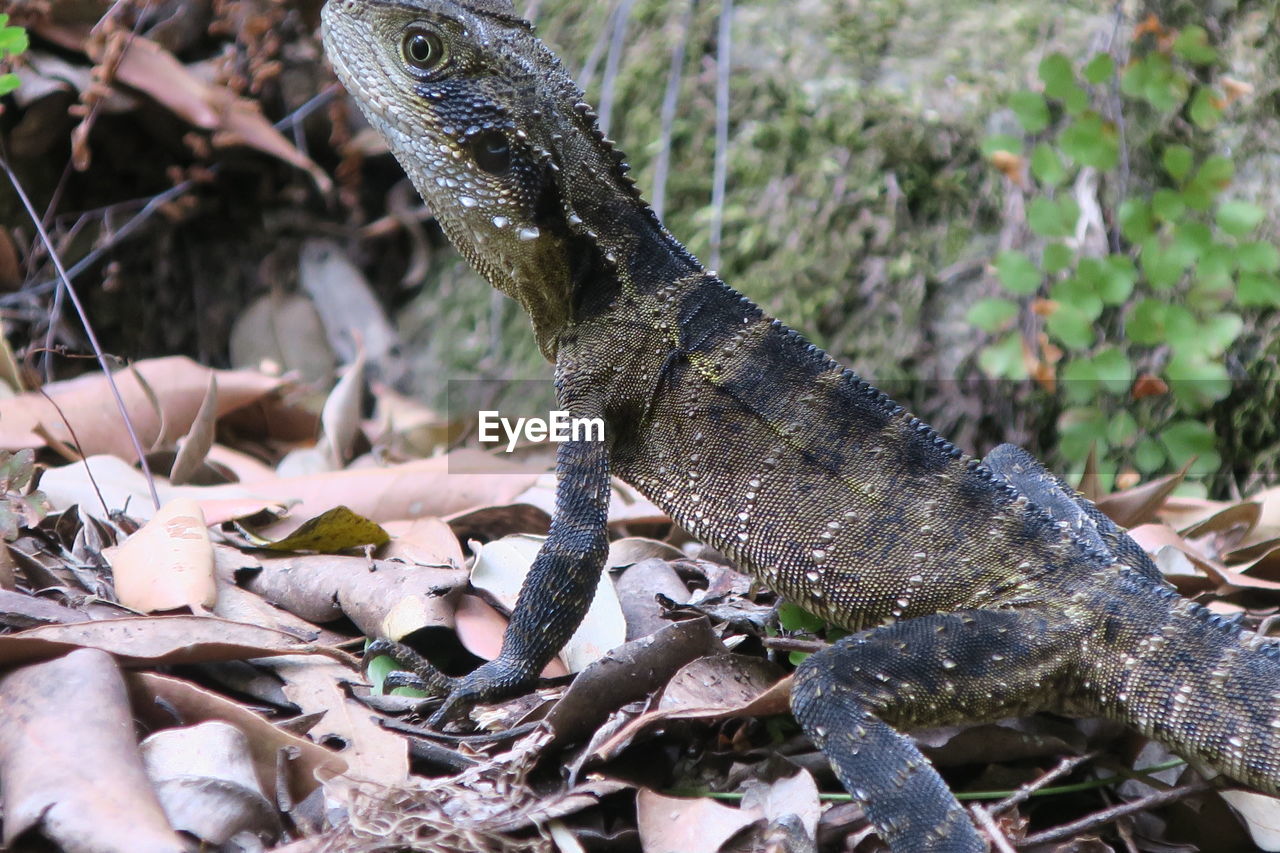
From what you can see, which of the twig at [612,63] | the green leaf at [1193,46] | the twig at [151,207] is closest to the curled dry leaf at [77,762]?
the twig at [151,207]

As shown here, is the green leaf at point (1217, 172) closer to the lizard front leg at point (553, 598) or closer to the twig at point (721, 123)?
the twig at point (721, 123)

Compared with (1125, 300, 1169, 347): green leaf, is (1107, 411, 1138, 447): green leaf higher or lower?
lower

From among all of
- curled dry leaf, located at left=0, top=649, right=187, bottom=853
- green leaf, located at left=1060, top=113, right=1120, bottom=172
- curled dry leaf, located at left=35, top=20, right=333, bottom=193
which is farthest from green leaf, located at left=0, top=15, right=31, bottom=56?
green leaf, located at left=1060, top=113, right=1120, bottom=172

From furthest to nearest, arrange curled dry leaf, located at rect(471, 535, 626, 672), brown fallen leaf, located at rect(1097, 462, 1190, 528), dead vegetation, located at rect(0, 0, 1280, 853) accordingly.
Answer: brown fallen leaf, located at rect(1097, 462, 1190, 528) → curled dry leaf, located at rect(471, 535, 626, 672) → dead vegetation, located at rect(0, 0, 1280, 853)

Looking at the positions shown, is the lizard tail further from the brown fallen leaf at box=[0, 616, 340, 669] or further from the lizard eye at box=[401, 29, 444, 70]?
the lizard eye at box=[401, 29, 444, 70]

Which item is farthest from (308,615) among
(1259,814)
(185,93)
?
(185,93)

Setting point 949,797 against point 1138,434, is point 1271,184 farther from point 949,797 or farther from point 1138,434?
point 949,797

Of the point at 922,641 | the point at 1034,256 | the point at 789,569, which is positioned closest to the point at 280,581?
the point at 789,569

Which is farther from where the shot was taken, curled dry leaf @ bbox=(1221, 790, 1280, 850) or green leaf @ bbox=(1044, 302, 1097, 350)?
green leaf @ bbox=(1044, 302, 1097, 350)
